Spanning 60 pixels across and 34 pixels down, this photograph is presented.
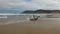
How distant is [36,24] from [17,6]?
10.2 inches

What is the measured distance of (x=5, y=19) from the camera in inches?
36.5

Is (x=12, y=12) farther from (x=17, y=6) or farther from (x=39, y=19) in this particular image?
(x=39, y=19)

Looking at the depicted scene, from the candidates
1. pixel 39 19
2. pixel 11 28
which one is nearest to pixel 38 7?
pixel 39 19

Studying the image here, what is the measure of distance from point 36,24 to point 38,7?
0.56 ft

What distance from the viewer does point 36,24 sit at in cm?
97

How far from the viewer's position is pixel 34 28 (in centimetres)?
97

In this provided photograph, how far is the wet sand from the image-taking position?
0.96m

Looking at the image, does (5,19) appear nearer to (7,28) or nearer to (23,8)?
(7,28)

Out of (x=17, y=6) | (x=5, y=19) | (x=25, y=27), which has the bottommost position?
(x=25, y=27)

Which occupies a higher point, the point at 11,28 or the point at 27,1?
the point at 27,1

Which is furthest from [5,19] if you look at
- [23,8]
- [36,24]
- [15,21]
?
[36,24]

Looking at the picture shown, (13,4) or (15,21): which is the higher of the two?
(13,4)

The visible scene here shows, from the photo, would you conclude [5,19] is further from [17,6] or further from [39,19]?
[39,19]

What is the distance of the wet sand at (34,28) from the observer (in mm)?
958
